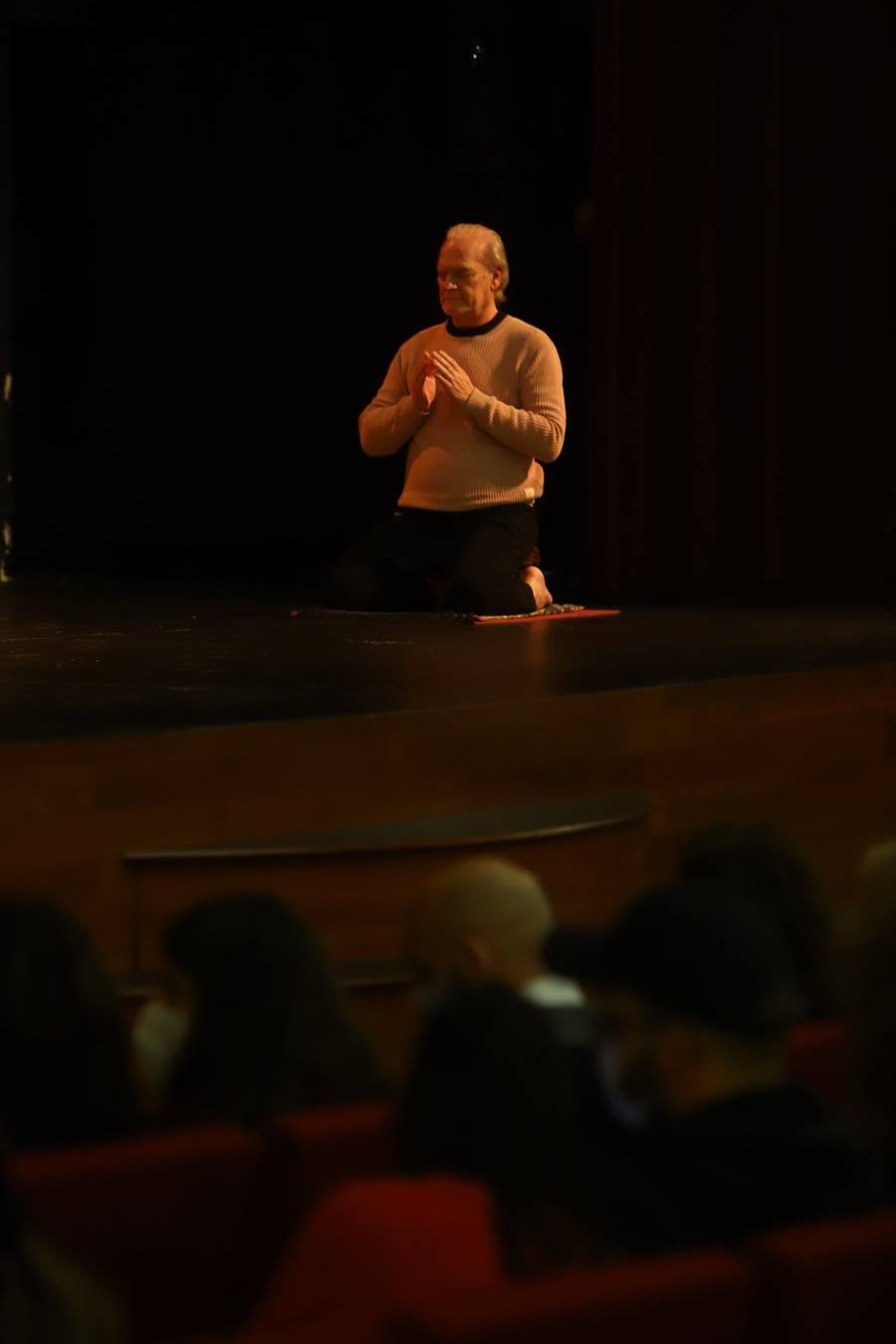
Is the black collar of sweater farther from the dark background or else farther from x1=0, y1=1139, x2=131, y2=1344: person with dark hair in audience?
x1=0, y1=1139, x2=131, y2=1344: person with dark hair in audience

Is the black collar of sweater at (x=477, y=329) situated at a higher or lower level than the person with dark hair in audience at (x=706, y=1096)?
higher

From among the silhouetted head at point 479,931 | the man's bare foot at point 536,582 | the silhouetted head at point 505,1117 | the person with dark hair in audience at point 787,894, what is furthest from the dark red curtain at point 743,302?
the silhouetted head at point 505,1117

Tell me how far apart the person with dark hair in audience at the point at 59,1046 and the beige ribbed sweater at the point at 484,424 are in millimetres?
3453

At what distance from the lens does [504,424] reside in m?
4.78

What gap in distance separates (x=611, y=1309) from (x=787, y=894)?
0.90 m

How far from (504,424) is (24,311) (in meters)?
A: 3.06

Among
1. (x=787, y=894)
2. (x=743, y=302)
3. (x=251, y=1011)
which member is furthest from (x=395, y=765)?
(x=743, y=302)

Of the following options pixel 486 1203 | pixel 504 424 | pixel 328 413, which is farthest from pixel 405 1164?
pixel 328 413

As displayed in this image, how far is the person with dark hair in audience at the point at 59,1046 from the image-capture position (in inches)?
54.8

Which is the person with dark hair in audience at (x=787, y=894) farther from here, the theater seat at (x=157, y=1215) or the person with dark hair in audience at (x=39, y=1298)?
the person with dark hair in audience at (x=39, y=1298)

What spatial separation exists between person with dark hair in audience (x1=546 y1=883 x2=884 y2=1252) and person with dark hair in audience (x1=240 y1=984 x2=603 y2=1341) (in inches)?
2.0

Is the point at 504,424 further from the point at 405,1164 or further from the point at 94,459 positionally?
the point at 405,1164

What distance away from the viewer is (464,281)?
16.1 ft

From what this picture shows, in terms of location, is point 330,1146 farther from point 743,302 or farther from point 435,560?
point 743,302
